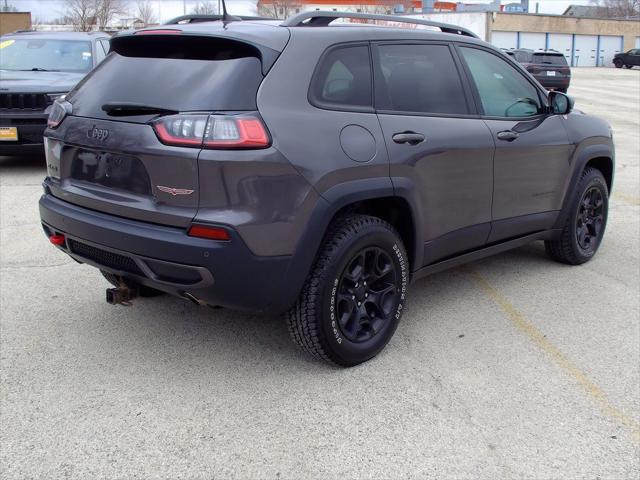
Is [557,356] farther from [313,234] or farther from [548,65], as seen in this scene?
[548,65]

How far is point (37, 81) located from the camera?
8672 mm

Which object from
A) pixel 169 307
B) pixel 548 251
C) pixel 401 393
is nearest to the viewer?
pixel 401 393

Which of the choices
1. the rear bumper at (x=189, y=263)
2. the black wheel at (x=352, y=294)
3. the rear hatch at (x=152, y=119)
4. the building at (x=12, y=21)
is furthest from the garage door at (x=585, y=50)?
the rear bumper at (x=189, y=263)

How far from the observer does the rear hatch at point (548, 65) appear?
25.4 metres

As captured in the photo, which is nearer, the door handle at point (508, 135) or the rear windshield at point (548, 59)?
the door handle at point (508, 135)

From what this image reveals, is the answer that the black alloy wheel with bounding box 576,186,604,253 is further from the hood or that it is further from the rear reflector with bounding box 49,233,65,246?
the hood

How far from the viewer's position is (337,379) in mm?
3572

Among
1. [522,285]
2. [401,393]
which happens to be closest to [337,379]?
[401,393]

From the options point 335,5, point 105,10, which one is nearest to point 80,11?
point 105,10

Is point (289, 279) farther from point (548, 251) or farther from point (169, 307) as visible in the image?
point (548, 251)

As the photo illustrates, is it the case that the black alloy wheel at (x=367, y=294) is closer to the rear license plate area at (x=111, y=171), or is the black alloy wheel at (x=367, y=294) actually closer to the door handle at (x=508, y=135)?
the rear license plate area at (x=111, y=171)

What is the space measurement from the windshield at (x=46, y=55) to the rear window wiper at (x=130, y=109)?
667 centimetres

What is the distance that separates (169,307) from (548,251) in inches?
122

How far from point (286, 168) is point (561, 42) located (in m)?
74.9
